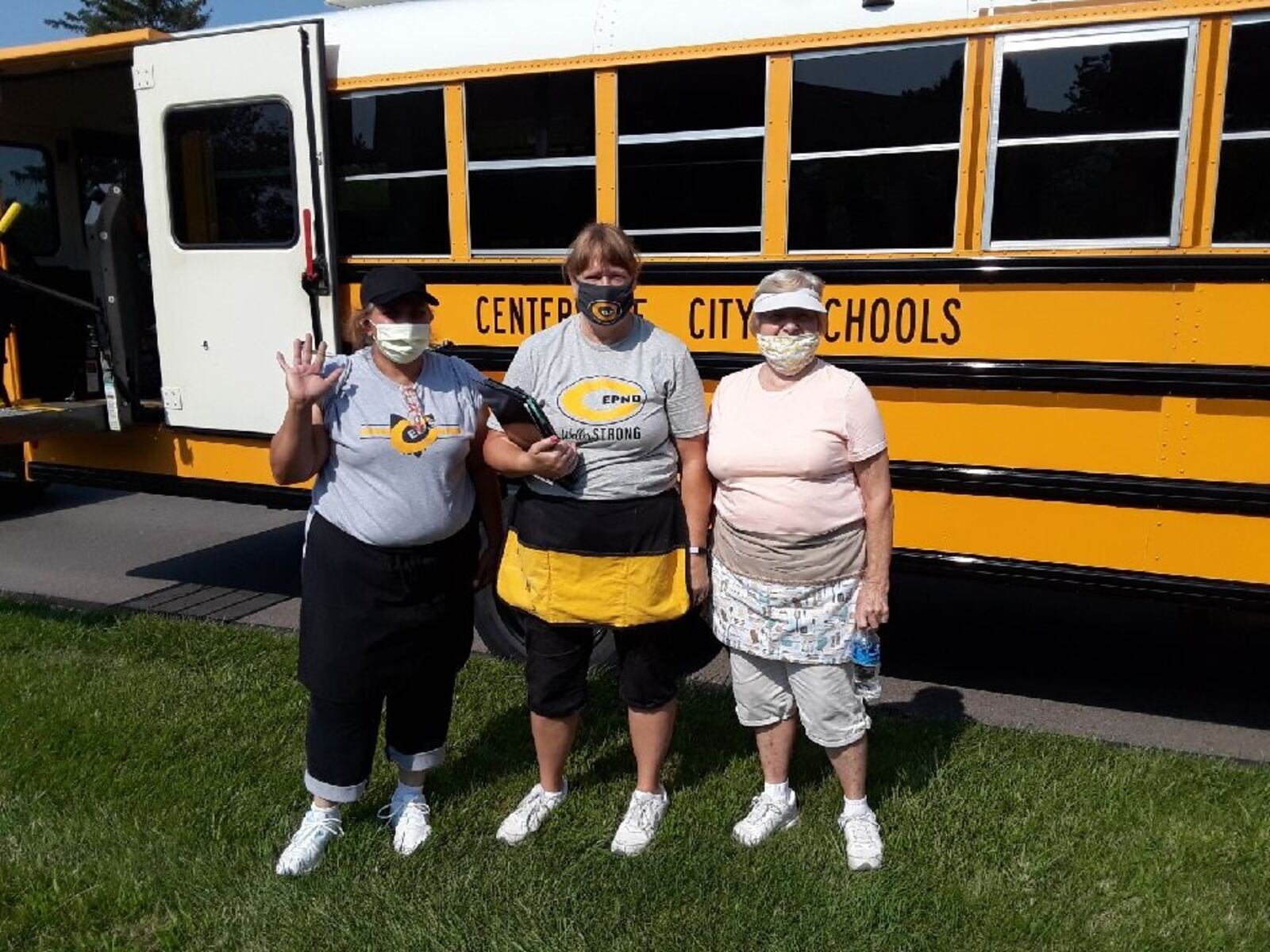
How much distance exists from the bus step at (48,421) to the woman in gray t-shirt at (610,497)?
2.81 metres

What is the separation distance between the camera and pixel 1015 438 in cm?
361

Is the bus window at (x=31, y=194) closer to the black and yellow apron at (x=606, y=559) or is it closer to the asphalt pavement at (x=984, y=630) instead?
the asphalt pavement at (x=984, y=630)

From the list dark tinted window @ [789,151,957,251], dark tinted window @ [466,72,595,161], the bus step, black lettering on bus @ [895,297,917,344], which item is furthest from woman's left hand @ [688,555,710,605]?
the bus step

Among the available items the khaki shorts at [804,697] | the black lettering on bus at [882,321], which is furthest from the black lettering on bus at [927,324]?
the khaki shorts at [804,697]

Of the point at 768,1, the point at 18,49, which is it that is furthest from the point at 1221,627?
the point at 18,49

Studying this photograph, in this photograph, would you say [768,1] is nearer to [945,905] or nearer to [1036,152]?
[1036,152]

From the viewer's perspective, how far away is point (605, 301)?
269cm

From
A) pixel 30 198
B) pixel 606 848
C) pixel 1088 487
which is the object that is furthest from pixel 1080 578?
pixel 30 198

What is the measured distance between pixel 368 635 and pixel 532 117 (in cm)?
213

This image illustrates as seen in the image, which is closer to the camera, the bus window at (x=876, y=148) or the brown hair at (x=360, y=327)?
the brown hair at (x=360, y=327)

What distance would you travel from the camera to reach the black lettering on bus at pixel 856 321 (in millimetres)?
3754

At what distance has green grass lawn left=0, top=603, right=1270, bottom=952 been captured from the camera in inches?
105

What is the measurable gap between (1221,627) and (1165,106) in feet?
6.03

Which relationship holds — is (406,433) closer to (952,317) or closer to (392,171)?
(952,317)
